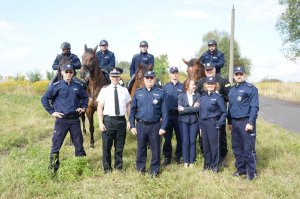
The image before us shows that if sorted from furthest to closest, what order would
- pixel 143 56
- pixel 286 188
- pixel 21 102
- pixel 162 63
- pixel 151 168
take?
pixel 162 63 < pixel 21 102 < pixel 143 56 < pixel 151 168 < pixel 286 188

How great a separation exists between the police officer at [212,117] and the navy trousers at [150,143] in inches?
36.9

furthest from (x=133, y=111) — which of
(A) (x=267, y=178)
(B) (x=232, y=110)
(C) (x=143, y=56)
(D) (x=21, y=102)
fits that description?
(D) (x=21, y=102)

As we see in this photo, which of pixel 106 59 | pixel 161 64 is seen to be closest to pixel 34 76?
pixel 161 64

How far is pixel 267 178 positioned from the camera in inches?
253

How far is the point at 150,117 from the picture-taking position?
6.62 meters

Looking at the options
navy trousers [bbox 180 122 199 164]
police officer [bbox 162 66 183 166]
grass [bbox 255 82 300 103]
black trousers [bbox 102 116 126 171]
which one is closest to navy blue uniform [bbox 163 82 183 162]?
police officer [bbox 162 66 183 166]

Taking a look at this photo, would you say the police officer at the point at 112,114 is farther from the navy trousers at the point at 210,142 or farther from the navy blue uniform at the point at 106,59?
the navy blue uniform at the point at 106,59

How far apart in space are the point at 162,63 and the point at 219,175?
1824 inches

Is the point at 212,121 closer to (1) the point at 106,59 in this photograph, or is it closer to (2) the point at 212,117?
(2) the point at 212,117

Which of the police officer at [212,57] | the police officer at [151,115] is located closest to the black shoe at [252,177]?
the police officer at [151,115]

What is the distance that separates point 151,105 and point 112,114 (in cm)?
80

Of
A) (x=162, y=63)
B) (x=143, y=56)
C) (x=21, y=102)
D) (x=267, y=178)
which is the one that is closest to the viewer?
(x=267, y=178)

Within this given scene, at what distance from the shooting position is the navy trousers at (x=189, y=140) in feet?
23.8

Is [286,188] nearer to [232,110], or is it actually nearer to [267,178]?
[267,178]
